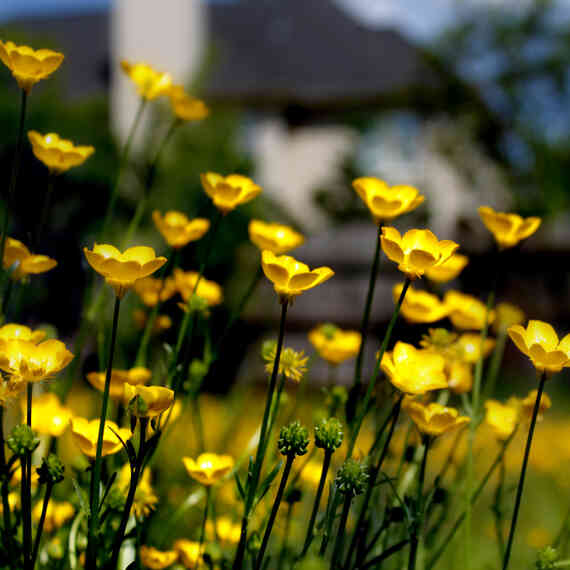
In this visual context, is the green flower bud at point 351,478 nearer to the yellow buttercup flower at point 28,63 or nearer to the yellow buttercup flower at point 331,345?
the yellow buttercup flower at point 331,345

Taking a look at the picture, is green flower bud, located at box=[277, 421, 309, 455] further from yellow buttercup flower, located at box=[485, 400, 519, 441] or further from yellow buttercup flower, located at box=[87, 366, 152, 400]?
yellow buttercup flower, located at box=[485, 400, 519, 441]

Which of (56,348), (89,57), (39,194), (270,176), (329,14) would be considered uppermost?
(56,348)

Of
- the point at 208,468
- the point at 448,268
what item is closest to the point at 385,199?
the point at 448,268

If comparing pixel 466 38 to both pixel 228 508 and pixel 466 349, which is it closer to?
pixel 228 508

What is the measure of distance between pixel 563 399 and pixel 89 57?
9.74m

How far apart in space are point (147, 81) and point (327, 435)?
63 centimetres

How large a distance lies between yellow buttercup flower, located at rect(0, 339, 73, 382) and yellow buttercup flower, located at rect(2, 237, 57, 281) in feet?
0.63

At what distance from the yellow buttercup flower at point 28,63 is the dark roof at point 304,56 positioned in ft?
29.7

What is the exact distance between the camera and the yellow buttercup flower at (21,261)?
0.81m

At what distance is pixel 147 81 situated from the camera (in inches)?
41.1

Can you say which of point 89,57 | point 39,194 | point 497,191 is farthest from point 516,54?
point 39,194

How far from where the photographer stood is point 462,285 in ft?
15.0

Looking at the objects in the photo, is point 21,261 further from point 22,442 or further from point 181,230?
point 22,442

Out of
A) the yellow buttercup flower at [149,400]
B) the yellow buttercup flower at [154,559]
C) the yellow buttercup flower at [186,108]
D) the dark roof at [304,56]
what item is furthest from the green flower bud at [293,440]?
the dark roof at [304,56]
